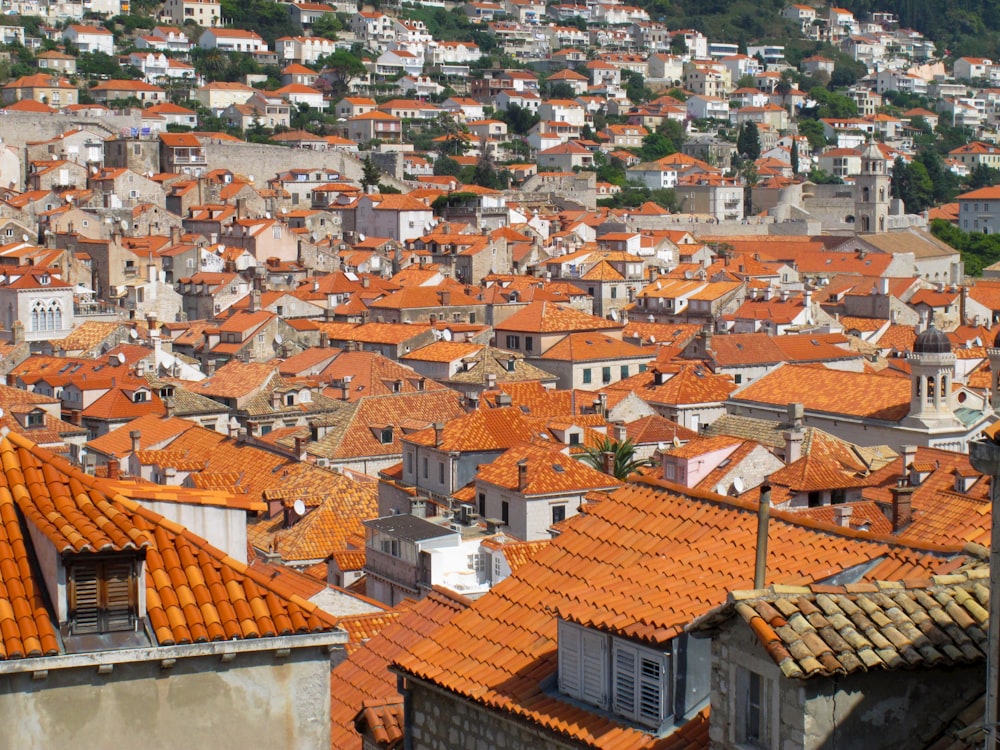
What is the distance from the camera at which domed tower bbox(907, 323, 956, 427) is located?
1673 inches

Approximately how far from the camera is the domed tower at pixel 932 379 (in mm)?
42500

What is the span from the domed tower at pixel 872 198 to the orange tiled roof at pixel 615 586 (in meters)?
107

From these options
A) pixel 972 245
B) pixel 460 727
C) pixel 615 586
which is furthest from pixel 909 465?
pixel 972 245

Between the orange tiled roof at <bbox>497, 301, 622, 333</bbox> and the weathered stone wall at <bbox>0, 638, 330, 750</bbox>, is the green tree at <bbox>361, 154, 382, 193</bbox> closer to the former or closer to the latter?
the orange tiled roof at <bbox>497, 301, 622, 333</bbox>

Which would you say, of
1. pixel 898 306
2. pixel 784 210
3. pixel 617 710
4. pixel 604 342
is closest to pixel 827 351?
pixel 604 342

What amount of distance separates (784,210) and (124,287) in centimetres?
5530

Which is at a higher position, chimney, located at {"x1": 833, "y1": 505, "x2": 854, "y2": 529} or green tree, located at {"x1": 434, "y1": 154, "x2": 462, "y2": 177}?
chimney, located at {"x1": 833, "y1": 505, "x2": 854, "y2": 529}

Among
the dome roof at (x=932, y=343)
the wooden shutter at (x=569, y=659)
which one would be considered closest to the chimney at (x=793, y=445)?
the dome roof at (x=932, y=343)

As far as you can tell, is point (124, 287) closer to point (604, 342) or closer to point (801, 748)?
point (604, 342)

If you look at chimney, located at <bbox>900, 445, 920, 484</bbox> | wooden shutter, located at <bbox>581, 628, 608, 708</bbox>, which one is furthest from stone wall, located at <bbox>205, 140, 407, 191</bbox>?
wooden shutter, located at <bbox>581, 628, 608, 708</bbox>

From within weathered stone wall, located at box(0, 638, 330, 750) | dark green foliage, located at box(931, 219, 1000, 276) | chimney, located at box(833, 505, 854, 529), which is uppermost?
weathered stone wall, located at box(0, 638, 330, 750)

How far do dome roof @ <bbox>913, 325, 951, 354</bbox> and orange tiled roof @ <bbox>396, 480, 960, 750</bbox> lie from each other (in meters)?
31.9

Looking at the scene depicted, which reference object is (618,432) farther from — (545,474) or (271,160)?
(271,160)

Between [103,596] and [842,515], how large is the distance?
17.4 m
